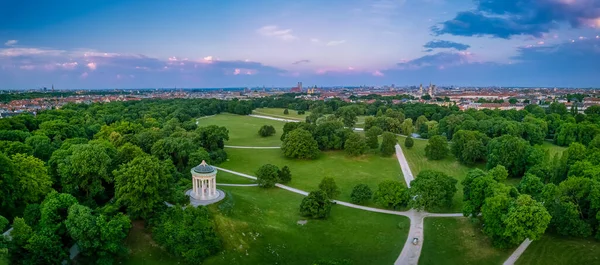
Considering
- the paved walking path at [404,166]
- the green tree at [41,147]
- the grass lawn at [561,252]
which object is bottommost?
the grass lawn at [561,252]

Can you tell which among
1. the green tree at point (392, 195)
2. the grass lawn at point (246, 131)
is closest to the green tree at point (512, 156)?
the green tree at point (392, 195)

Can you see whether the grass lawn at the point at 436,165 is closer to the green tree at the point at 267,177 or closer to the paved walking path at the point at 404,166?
the paved walking path at the point at 404,166

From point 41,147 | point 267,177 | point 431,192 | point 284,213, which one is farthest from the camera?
point 267,177

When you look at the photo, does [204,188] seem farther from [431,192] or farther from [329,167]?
[329,167]

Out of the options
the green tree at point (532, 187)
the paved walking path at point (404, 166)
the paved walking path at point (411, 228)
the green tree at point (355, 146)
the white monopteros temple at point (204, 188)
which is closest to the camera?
the paved walking path at point (411, 228)

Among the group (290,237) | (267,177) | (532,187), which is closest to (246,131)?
(267,177)

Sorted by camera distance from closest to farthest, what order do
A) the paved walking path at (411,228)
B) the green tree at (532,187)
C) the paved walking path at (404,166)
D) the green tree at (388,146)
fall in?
the paved walking path at (411,228) → the green tree at (532,187) → the paved walking path at (404,166) → the green tree at (388,146)

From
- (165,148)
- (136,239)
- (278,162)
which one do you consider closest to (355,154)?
(278,162)
